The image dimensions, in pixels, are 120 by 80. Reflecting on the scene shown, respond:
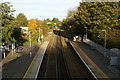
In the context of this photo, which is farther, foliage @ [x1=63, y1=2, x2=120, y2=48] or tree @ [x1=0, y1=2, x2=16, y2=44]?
foliage @ [x1=63, y1=2, x2=120, y2=48]

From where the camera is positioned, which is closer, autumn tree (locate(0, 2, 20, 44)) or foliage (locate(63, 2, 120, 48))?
autumn tree (locate(0, 2, 20, 44))

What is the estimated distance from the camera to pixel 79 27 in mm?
69625

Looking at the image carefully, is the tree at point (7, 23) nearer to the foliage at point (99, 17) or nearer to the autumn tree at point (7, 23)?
the autumn tree at point (7, 23)

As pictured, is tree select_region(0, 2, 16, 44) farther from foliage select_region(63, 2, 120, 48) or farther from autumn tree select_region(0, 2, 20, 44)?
foliage select_region(63, 2, 120, 48)

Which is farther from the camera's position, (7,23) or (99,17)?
(99,17)

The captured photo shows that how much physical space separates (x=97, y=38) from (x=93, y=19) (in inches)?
351

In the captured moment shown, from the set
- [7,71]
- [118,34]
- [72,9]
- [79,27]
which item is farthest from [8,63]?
[72,9]

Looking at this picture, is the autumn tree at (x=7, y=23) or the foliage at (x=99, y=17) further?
the foliage at (x=99, y=17)

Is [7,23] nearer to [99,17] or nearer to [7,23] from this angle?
[7,23]

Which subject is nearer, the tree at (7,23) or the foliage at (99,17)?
the tree at (7,23)

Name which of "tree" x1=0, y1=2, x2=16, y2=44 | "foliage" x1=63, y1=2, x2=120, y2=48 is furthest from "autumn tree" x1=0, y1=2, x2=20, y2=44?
"foliage" x1=63, y1=2, x2=120, y2=48

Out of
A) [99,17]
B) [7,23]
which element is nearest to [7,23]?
[7,23]

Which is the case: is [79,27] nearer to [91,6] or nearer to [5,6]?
[91,6]

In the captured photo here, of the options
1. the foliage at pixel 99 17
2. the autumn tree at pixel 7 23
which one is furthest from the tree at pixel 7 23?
the foliage at pixel 99 17
